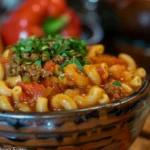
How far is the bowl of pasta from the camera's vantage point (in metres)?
0.86

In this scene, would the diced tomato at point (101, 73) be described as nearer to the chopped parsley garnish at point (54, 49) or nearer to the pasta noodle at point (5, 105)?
the chopped parsley garnish at point (54, 49)

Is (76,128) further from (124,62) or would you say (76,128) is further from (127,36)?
(127,36)

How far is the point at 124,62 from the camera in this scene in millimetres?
1188

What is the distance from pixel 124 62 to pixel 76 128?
385mm

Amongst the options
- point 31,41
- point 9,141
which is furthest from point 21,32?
point 9,141

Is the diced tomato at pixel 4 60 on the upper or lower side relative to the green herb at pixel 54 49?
lower

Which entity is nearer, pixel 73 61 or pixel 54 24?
pixel 73 61

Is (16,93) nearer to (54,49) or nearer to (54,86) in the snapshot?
(54,86)

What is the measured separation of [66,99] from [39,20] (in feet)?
4.66

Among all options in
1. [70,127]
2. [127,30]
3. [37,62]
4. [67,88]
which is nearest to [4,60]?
[37,62]

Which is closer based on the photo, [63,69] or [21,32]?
[63,69]

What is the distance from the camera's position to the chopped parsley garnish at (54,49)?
1051 millimetres

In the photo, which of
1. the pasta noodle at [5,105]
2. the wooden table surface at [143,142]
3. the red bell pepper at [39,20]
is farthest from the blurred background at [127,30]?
the pasta noodle at [5,105]

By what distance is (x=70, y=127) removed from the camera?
87cm
